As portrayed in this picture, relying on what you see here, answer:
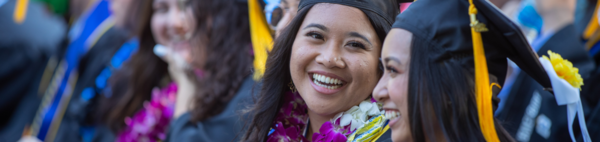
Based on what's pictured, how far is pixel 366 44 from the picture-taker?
1751 mm

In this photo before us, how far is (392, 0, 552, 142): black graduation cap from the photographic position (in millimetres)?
1410

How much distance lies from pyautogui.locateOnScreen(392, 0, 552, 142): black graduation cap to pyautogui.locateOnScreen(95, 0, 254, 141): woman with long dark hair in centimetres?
134

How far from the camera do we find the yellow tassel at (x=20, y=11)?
4.09m

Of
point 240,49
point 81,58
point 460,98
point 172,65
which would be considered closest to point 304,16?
point 460,98

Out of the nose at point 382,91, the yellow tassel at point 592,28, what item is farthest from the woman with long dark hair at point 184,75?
the yellow tassel at point 592,28

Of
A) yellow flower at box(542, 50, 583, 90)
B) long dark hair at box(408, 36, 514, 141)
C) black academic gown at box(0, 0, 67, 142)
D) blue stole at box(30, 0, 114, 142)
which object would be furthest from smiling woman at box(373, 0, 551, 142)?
black academic gown at box(0, 0, 67, 142)

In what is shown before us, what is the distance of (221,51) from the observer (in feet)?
10.4

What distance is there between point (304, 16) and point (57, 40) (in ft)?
10.9

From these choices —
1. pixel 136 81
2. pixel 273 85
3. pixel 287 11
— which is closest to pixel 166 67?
pixel 136 81

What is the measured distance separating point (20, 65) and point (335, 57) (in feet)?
10.7

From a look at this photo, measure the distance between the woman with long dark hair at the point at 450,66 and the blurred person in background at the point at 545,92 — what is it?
101cm

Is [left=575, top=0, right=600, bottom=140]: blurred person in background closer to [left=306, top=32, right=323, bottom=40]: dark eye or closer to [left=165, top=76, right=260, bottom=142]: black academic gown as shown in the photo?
[left=306, top=32, right=323, bottom=40]: dark eye

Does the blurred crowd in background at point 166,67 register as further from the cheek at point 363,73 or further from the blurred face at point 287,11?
the cheek at point 363,73

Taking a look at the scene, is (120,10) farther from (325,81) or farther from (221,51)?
(325,81)
